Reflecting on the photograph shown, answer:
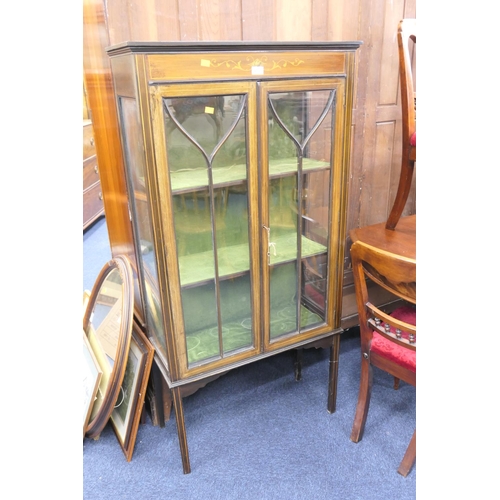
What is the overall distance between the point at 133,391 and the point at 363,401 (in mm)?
890

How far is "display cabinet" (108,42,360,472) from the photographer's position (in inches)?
47.4

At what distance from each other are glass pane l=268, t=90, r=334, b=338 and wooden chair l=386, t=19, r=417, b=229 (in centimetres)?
39

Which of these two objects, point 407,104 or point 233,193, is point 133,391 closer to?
point 233,193

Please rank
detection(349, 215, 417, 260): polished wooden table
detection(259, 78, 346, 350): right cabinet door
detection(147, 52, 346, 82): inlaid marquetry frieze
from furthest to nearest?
detection(349, 215, 417, 260): polished wooden table
detection(259, 78, 346, 350): right cabinet door
detection(147, 52, 346, 82): inlaid marquetry frieze

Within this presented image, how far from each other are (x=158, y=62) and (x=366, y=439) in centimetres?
154

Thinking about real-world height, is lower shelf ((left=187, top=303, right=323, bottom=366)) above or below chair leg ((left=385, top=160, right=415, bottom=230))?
below

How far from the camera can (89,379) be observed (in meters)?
1.76

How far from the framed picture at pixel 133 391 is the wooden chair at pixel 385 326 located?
0.81m

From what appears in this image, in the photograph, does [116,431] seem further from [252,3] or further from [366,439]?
[252,3]

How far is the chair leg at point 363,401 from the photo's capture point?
1.64m

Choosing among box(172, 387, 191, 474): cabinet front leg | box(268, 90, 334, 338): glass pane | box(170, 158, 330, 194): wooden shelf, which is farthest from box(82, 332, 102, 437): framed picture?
box(170, 158, 330, 194): wooden shelf

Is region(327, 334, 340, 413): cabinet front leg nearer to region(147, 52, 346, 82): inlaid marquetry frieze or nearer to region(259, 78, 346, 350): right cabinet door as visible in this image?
region(259, 78, 346, 350): right cabinet door

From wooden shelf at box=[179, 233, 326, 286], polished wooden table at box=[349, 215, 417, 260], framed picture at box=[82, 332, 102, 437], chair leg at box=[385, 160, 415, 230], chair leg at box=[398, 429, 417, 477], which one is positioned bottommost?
chair leg at box=[398, 429, 417, 477]

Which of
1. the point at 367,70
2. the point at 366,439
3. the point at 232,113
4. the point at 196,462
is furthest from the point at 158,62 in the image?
the point at 366,439
